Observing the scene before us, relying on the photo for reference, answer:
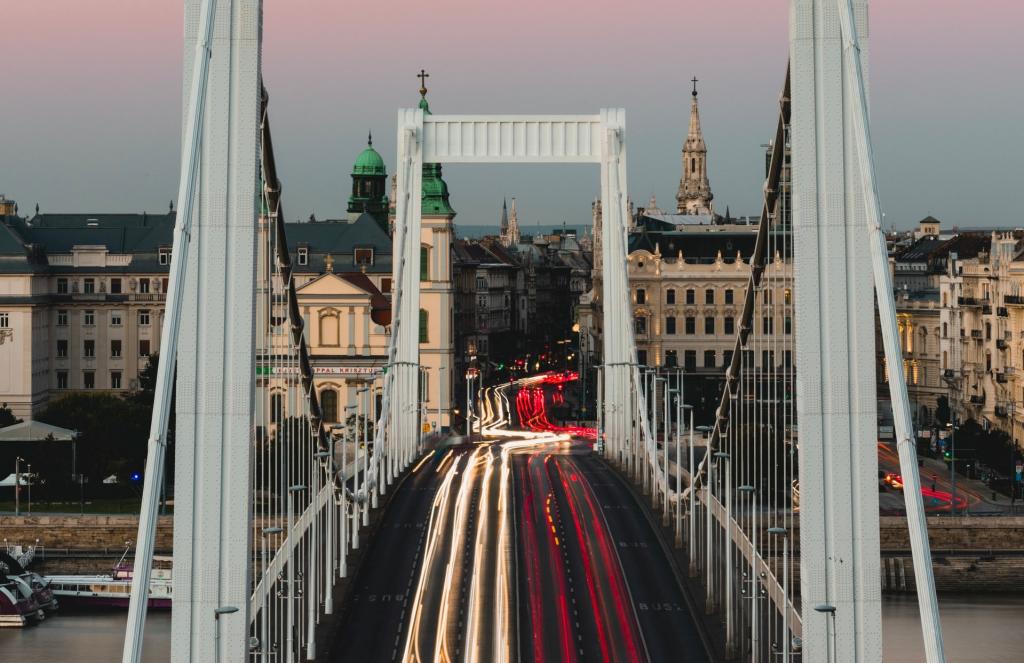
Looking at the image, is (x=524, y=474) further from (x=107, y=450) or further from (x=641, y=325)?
(x=641, y=325)

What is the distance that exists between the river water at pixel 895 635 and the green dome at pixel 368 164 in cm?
6854

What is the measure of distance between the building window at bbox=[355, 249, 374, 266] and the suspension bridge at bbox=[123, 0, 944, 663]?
4699cm

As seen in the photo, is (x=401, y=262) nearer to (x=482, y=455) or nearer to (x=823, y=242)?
(x=482, y=455)

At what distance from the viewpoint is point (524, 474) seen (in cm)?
6281

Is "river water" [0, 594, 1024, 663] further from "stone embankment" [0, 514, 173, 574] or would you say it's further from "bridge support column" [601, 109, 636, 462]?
"bridge support column" [601, 109, 636, 462]

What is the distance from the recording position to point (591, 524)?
161ft

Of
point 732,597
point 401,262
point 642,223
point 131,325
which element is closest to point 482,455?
point 401,262

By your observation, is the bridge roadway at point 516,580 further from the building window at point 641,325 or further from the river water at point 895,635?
the building window at point 641,325

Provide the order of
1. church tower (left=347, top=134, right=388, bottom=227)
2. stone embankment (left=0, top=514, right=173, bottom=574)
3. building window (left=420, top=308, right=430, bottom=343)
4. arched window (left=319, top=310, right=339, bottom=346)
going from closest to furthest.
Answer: stone embankment (left=0, top=514, right=173, bottom=574), building window (left=420, top=308, right=430, bottom=343), arched window (left=319, top=310, right=339, bottom=346), church tower (left=347, top=134, right=388, bottom=227)

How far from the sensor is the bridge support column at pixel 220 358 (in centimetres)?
2055

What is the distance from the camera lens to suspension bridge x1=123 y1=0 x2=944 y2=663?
20.5 meters

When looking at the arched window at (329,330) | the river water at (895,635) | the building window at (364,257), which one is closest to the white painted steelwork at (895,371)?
the river water at (895,635)

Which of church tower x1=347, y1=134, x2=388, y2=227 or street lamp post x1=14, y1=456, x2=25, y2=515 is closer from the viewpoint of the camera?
street lamp post x1=14, y1=456, x2=25, y2=515

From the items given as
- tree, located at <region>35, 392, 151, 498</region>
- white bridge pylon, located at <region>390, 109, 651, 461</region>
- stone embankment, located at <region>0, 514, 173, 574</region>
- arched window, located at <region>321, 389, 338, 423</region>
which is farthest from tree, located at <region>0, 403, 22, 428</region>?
white bridge pylon, located at <region>390, 109, 651, 461</region>
